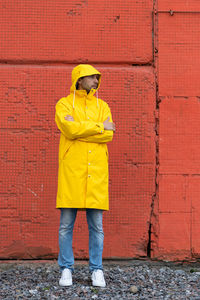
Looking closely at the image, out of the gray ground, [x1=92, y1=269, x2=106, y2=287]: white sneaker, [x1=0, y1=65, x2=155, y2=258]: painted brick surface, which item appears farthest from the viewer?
[x1=0, y1=65, x2=155, y2=258]: painted brick surface

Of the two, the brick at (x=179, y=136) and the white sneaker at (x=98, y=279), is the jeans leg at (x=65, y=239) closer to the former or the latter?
the white sneaker at (x=98, y=279)

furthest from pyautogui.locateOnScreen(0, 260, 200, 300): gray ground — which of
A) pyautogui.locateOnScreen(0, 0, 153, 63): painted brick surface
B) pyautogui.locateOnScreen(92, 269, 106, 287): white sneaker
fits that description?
pyautogui.locateOnScreen(0, 0, 153, 63): painted brick surface

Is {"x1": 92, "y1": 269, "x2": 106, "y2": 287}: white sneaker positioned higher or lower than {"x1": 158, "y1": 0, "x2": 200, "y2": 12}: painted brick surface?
lower

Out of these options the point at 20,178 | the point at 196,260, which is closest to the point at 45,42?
the point at 20,178

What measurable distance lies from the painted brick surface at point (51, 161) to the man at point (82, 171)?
787 mm

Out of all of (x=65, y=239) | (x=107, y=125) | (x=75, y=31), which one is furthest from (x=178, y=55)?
(x=65, y=239)

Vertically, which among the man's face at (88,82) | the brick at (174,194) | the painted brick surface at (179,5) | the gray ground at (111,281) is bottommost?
the gray ground at (111,281)

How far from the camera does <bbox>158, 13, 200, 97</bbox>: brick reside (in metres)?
4.43

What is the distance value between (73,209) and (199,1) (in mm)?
2540

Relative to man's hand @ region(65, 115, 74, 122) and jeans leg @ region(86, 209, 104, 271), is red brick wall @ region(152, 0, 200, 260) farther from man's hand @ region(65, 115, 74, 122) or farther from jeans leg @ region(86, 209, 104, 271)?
man's hand @ region(65, 115, 74, 122)

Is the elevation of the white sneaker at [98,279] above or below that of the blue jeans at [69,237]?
below

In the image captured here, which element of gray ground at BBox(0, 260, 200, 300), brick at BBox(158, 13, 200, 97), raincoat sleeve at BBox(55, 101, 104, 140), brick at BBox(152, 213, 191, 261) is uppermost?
brick at BBox(158, 13, 200, 97)

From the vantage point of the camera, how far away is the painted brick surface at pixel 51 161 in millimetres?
4316

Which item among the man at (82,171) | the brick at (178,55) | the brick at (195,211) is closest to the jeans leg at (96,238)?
the man at (82,171)
